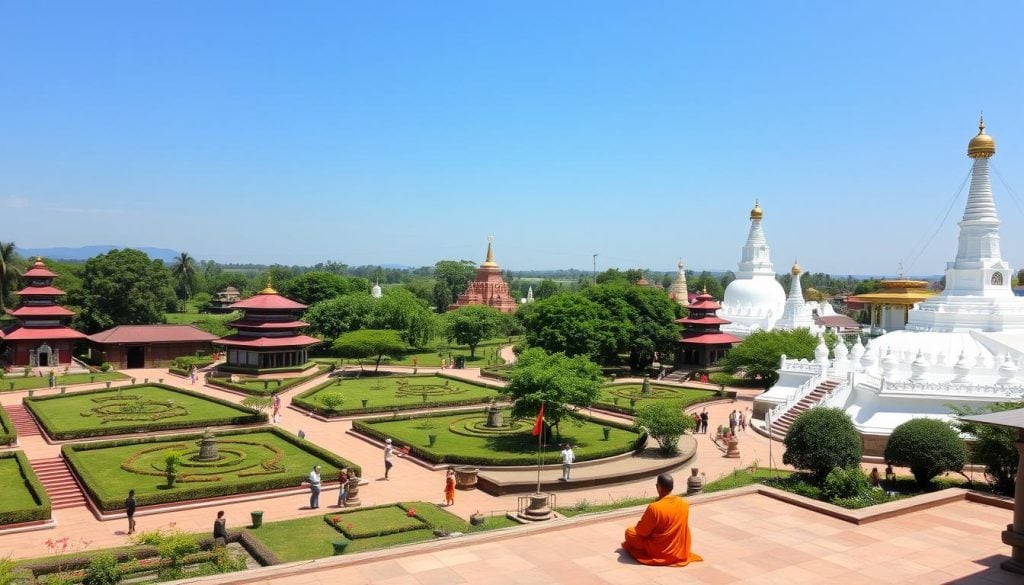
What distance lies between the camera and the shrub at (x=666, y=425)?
31.7 m

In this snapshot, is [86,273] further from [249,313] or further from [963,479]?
[963,479]

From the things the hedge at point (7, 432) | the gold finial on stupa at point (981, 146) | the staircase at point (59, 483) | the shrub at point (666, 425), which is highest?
the gold finial on stupa at point (981, 146)

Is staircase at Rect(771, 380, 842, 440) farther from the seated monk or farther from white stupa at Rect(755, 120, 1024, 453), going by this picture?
the seated monk

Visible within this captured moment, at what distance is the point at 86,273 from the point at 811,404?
61896mm

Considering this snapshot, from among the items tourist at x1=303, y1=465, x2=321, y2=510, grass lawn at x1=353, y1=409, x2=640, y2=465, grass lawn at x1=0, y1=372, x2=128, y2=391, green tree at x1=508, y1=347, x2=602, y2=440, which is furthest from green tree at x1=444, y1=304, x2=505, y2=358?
tourist at x1=303, y1=465, x2=321, y2=510

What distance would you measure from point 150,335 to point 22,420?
22549 millimetres

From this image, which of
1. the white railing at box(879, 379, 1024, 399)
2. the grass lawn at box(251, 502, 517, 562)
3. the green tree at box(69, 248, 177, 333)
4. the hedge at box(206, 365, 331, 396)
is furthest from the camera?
the green tree at box(69, 248, 177, 333)

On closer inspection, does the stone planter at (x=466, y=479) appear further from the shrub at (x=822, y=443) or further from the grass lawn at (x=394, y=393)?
the grass lawn at (x=394, y=393)

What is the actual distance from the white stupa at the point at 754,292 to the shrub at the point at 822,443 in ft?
138

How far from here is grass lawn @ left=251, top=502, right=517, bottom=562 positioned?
20.8 metres

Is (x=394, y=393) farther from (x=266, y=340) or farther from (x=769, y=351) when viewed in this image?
(x=769, y=351)

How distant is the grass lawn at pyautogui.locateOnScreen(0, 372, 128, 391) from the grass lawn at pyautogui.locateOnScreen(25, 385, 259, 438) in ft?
18.2

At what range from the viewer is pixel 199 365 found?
57.5m

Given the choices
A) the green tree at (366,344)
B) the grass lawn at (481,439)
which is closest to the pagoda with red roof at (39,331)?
the green tree at (366,344)
